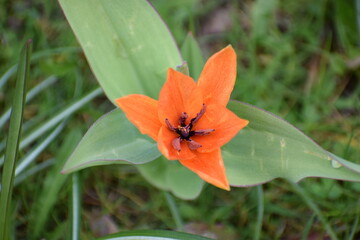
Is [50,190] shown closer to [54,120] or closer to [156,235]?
[54,120]

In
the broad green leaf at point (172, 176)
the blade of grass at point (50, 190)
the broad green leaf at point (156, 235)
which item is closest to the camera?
the broad green leaf at point (156, 235)

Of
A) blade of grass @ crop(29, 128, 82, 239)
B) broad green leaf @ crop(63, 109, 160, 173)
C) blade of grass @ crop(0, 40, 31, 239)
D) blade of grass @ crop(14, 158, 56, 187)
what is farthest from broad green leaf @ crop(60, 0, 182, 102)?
blade of grass @ crop(14, 158, 56, 187)

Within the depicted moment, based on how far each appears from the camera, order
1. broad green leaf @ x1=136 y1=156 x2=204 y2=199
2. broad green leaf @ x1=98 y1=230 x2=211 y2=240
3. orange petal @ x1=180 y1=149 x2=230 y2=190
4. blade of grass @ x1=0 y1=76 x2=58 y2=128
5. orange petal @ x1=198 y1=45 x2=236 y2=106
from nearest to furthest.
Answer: orange petal @ x1=180 y1=149 x2=230 y2=190 → orange petal @ x1=198 y1=45 x2=236 y2=106 → broad green leaf @ x1=98 y1=230 x2=211 y2=240 → broad green leaf @ x1=136 y1=156 x2=204 y2=199 → blade of grass @ x1=0 y1=76 x2=58 y2=128

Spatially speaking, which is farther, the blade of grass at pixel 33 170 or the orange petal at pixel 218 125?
the blade of grass at pixel 33 170

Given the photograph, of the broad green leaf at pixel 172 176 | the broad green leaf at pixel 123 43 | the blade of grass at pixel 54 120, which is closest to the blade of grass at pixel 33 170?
the blade of grass at pixel 54 120

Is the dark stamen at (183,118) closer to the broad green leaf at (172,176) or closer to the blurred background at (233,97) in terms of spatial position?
the broad green leaf at (172,176)

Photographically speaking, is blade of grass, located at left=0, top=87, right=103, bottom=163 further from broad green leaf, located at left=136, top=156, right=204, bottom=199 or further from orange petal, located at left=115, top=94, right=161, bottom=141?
orange petal, located at left=115, top=94, right=161, bottom=141

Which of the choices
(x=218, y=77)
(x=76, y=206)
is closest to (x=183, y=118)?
(x=218, y=77)
